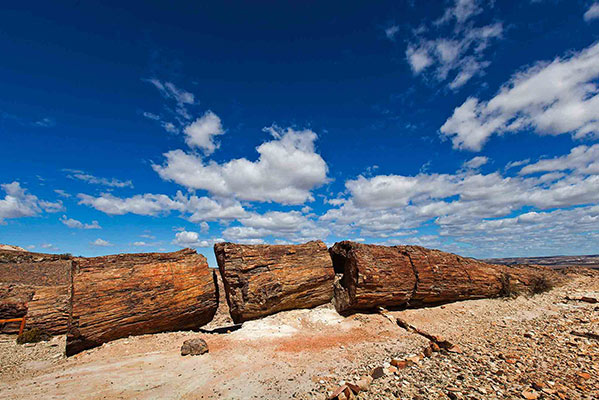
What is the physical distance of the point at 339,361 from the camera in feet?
21.2

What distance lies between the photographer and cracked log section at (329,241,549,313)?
9.92 meters

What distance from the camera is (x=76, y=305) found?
7562mm

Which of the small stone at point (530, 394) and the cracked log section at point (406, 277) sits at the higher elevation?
the cracked log section at point (406, 277)

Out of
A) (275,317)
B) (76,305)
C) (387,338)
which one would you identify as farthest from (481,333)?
(76,305)

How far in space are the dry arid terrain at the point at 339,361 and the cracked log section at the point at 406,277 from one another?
684 mm

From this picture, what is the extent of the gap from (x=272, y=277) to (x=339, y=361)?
3941mm

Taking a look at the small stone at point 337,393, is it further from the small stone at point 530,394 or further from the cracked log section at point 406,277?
the cracked log section at point 406,277

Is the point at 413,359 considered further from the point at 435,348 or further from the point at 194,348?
the point at 194,348

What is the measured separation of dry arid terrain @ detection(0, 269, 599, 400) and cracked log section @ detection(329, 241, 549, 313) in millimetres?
684

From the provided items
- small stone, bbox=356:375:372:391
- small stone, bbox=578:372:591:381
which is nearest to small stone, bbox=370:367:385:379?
small stone, bbox=356:375:372:391

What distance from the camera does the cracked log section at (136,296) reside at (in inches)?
299

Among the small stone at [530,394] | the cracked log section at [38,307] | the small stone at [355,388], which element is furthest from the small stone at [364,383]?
the cracked log section at [38,307]

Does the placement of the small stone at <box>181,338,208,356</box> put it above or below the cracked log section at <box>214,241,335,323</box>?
below

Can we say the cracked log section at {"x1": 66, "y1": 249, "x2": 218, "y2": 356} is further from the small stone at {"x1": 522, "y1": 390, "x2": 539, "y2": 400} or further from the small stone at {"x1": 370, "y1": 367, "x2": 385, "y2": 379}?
the small stone at {"x1": 522, "y1": 390, "x2": 539, "y2": 400}
